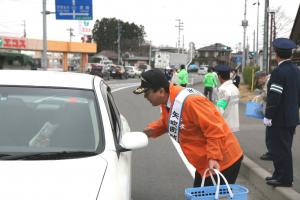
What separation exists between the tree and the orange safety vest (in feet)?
418

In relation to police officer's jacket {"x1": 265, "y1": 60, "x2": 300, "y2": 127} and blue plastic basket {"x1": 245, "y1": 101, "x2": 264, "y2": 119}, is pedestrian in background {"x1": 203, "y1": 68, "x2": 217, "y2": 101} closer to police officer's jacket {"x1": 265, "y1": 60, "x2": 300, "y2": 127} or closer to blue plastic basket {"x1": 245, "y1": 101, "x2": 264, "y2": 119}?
blue plastic basket {"x1": 245, "y1": 101, "x2": 264, "y2": 119}

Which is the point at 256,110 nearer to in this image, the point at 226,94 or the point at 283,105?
the point at 226,94

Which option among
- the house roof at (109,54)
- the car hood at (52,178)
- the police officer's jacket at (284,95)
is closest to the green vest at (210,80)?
the police officer's jacket at (284,95)

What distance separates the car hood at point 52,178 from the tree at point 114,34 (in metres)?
128

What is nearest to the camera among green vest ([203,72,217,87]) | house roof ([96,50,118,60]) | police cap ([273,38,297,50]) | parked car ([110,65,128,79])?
police cap ([273,38,297,50])

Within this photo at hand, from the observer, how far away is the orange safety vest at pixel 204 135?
13.0ft

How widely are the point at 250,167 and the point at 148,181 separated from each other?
4.94ft

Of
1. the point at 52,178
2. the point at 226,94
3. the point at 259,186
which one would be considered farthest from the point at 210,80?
the point at 52,178

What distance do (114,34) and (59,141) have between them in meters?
130

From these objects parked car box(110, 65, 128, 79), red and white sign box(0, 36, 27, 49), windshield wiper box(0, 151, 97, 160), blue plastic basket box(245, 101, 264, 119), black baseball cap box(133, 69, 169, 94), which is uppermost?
red and white sign box(0, 36, 27, 49)

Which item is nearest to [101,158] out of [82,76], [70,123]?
[70,123]

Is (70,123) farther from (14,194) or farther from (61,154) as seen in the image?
(14,194)

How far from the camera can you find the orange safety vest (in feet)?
13.0

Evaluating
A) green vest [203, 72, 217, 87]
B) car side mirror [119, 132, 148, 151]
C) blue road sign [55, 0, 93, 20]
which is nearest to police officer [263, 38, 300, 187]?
car side mirror [119, 132, 148, 151]
